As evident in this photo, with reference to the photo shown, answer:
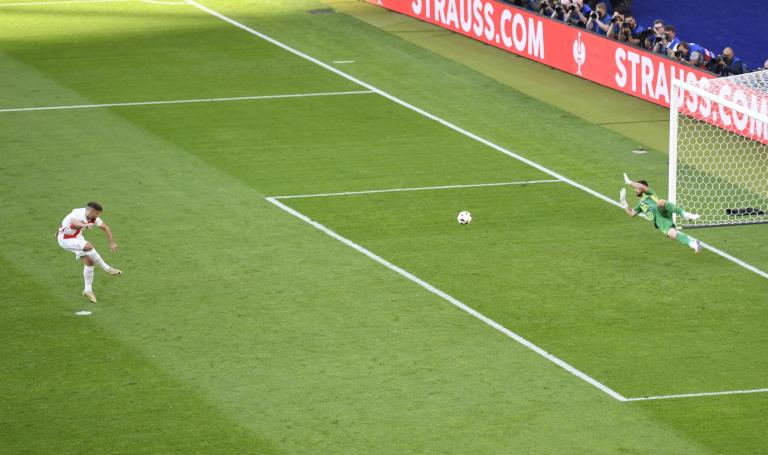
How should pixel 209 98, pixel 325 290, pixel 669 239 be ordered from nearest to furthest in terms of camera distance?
pixel 325 290 → pixel 669 239 → pixel 209 98

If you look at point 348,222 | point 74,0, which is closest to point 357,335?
point 348,222

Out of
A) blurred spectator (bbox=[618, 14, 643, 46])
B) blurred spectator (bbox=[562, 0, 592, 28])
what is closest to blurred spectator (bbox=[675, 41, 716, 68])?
blurred spectator (bbox=[618, 14, 643, 46])

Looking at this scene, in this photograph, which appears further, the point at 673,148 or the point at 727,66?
the point at 727,66

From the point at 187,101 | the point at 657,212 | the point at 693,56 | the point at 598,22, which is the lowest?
the point at 187,101

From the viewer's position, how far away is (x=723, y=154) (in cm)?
2802

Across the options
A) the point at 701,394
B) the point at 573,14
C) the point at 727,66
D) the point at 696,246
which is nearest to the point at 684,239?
the point at 696,246

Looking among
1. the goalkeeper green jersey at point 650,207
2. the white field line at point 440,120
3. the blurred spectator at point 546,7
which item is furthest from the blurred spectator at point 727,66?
the goalkeeper green jersey at point 650,207

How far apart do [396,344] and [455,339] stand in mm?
804

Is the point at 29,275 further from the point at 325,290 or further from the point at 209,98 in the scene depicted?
the point at 209,98

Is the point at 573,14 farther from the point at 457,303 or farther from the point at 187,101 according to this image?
the point at 457,303

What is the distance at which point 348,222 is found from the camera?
24.8 m

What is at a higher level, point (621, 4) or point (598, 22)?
point (598, 22)

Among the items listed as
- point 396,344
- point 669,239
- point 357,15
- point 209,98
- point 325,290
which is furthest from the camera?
point 357,15

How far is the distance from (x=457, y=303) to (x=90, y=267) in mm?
5144
